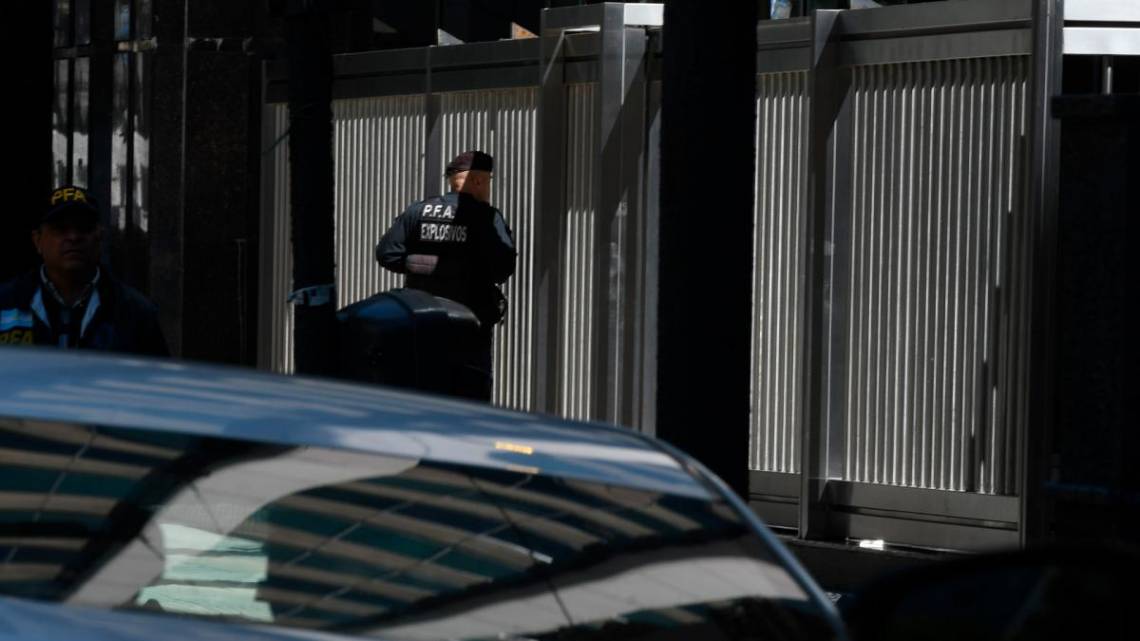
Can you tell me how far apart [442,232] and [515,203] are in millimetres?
891

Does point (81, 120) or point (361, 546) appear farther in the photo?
point (81, 120)

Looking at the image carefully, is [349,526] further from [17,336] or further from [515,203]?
[515,203]

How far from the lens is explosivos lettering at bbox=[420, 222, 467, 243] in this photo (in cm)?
1070

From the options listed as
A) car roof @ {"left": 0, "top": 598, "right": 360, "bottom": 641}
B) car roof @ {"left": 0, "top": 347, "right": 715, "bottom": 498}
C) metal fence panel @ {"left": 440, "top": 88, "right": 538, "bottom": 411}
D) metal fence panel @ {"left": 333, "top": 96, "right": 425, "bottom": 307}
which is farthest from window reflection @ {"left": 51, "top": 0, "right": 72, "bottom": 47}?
car roof @ {"left": 0, "top": 598, "right": 360, "bottom": 641}

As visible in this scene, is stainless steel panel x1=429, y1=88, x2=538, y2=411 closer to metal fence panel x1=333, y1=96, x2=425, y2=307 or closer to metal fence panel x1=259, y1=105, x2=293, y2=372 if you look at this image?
metal fence panel x1=333, y1=96, x2=425, y2=307

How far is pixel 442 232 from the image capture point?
10727 mm

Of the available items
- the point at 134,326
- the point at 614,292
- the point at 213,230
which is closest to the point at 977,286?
the point at 614,292

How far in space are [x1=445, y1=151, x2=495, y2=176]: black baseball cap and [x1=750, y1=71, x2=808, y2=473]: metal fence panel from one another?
1.41 metres

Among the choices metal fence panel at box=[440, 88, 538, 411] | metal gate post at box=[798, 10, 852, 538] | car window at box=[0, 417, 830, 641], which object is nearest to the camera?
car window at box=[0, 417, 830, 641]

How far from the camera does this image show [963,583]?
240 cm

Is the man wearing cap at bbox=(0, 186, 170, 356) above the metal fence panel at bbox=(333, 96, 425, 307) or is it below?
below

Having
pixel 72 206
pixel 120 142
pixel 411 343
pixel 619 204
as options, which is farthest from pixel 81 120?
pixel 72 206

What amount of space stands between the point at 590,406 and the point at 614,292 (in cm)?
61

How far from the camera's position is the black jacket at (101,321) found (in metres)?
6.66
